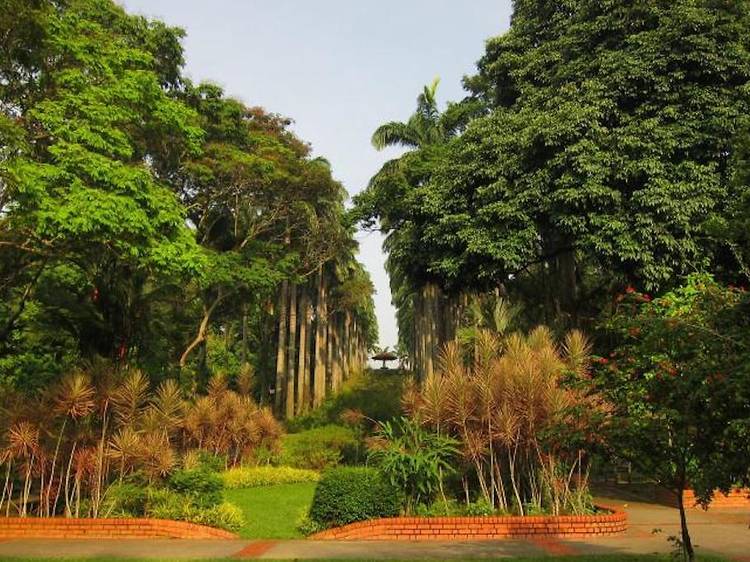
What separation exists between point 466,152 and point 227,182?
8965mm

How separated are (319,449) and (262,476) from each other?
496 centimetres

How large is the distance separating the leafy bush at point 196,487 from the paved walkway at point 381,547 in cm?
152

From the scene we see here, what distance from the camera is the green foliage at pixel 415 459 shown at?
467 inches

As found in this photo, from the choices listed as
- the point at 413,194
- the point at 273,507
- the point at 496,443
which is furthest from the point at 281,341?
the point at 496,443

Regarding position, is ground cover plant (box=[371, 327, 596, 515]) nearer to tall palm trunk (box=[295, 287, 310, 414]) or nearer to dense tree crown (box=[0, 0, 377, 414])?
dense tree crown (box=[0, 0, 377, 414])

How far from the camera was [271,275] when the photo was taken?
77.9 feet

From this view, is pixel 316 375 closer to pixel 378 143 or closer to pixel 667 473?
pixel 378 143

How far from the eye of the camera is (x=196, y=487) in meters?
12.6

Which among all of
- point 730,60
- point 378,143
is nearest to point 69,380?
point 730,60

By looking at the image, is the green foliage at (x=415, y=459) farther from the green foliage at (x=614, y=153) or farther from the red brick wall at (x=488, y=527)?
the green foliage at (x=614, y=153)

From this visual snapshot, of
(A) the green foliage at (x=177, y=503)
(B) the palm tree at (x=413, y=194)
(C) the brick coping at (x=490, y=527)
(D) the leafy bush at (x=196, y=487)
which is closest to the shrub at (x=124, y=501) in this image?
(A) the green foliage at (x=177, y=503)

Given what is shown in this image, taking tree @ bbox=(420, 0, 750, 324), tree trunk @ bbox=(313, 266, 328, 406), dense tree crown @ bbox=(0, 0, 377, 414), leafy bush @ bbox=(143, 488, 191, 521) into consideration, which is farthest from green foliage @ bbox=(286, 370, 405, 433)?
leafy bush @ bbox=(143, 488, 191, 521)

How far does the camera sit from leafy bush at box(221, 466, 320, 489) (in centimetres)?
1900

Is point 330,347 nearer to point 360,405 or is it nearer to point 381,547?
point 360,405
